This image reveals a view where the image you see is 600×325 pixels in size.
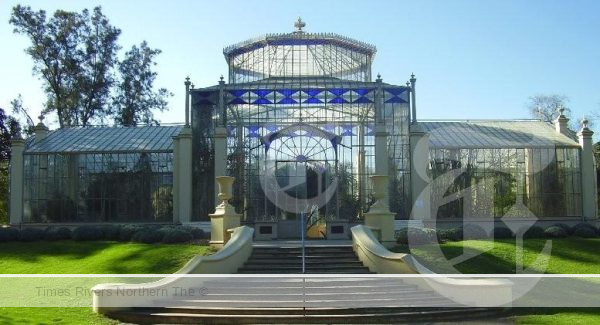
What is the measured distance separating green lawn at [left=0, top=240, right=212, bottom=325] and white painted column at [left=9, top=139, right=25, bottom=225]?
22.9ft

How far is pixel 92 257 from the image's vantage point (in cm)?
2081

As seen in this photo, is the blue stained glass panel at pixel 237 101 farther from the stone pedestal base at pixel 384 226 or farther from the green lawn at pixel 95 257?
the stone pedestal base at pixel 384 226

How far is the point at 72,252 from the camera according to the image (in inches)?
865

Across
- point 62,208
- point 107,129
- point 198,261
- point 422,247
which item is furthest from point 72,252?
point 107,129

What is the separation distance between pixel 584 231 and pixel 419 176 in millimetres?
7351

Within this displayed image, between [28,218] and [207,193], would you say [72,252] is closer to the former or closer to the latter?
[207,193]

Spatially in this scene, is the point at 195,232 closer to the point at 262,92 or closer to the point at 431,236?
the point at 262,92

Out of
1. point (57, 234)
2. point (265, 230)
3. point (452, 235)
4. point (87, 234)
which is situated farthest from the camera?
point (265, 230)

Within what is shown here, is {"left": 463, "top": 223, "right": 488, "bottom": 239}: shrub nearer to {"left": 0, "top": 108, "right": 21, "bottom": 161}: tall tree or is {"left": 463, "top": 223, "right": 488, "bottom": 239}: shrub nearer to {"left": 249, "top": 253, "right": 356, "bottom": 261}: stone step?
{"left": 249, "top": 253, "right": 356, "bottom": 261}: stone step

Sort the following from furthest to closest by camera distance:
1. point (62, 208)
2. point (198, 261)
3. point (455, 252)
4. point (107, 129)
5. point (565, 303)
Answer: point (107, 129) → point (62, 208) → point (455, 252) → point (198, 261) → point (565, 303)

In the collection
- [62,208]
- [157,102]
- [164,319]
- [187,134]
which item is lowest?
[164,319]

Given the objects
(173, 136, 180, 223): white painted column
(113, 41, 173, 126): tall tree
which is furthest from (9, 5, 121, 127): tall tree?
(173, 136, 180, 223): white painted column

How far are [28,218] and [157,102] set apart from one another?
16.7 metres

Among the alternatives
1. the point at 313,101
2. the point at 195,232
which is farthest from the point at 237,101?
the point at 195,232
